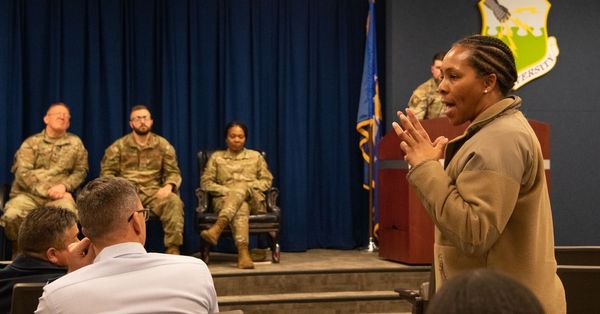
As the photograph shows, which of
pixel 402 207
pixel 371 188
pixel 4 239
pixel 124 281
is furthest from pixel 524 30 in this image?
pixel 124 281

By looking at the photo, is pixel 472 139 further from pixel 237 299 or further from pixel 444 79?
pixel 237 299

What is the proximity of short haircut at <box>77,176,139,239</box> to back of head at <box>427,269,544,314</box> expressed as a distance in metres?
1.30

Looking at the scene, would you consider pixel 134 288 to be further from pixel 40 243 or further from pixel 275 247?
pixel 275 247

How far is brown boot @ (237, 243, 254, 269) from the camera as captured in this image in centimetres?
605

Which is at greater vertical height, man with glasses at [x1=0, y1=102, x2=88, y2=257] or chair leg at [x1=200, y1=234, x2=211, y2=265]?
man with glasses at [x1=0, y1=102, x2=88, y2=257]

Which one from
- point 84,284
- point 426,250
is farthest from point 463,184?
point 426,250

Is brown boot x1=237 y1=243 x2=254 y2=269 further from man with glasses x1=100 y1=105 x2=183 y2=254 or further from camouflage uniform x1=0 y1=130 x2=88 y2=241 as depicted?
camouflage uniform x1=0 y1=130 x2=88 y2=241

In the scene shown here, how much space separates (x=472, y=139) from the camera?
5.94 ft

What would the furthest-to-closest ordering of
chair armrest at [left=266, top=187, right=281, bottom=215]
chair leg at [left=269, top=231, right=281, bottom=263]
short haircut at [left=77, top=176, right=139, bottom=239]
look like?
chair armrest at [left=266, top=187, right=281, bottom=215], chair leg at [left=269, top=231, right=281, bottom=263], short haircut at [left=77, top=176, right=139, bottom=239]

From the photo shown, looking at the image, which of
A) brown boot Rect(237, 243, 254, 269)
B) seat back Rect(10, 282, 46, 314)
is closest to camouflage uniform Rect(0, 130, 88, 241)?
brown boot Rect(237, 243, 254, 269)

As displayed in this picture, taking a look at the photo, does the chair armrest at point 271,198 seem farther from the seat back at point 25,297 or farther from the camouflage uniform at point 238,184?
the seat back at point 25,297

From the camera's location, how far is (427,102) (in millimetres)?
6691

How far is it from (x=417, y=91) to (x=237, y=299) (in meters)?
2.41

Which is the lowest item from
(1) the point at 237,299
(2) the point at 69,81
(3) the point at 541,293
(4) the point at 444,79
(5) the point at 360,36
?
(1) the point at 237,299
